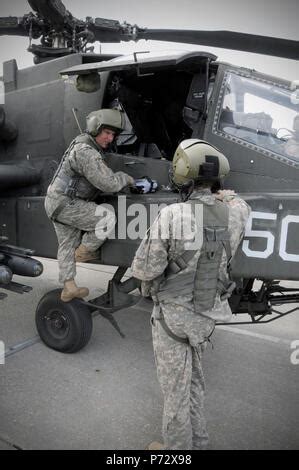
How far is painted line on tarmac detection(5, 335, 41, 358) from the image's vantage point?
12.2 feet

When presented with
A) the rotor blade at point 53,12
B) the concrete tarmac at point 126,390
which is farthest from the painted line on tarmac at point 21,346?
the rotor blade at point 53,12

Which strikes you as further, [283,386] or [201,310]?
[283,386]

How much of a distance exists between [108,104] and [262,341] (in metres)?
2.79

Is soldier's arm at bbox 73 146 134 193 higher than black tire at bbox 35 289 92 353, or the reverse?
soldier's arm at bbox 73 146 134 193

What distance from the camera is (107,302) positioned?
3666 millimetres

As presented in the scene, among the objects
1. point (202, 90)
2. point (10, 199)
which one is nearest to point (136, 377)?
point (10, 199)

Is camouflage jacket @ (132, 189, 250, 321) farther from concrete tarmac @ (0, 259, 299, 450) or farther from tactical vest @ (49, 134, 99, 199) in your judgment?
tactical vest @ (49, 134, 99, 199)

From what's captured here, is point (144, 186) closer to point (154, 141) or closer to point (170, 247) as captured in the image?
point (154, 141)

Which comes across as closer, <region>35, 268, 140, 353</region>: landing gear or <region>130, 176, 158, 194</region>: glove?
<region>130, 176, 158, 194</region>: glove

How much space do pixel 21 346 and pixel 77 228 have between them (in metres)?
1.28

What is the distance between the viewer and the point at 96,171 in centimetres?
318

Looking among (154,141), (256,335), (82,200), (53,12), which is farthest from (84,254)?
(53,12)

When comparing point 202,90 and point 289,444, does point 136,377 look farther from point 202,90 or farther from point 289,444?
point 202,90

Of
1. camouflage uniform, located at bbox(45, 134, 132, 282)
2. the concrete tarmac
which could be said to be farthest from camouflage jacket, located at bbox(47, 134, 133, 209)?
the concrete tarmac
